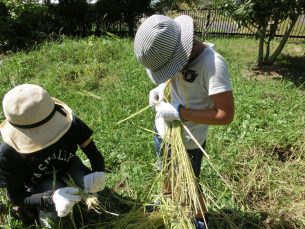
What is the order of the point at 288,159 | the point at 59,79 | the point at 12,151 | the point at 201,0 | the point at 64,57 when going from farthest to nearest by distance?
the point at 201,0, the point at 64,57, the point at 59,79, the point at 288,159, the point at 12,151

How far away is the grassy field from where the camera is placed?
107 inches

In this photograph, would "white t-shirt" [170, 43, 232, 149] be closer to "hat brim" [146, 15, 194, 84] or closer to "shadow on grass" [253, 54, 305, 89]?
"hat brim" [146, 15, 194, 84]

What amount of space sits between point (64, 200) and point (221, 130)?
198 cm

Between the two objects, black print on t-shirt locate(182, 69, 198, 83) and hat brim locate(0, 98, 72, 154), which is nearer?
black print on t-shirt locate(182, 69, 198, 83)

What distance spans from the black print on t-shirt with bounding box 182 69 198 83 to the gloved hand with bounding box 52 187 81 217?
2.97 feet

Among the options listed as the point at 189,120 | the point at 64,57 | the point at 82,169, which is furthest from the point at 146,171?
the point at 64,57

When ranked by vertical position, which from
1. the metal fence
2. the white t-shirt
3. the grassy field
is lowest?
the metal fence

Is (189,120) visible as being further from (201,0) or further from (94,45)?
(201,0)

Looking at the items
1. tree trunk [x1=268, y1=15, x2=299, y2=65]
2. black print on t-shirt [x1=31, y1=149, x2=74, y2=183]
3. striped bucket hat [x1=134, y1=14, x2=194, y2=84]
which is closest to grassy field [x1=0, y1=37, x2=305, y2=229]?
tree trunk [x1=268, y1=15, x2=299, y2=65]

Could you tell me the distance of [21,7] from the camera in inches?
322

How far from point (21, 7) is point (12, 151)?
22.9ft

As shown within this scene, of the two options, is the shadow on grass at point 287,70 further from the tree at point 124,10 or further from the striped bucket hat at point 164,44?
the tree at point 124,10

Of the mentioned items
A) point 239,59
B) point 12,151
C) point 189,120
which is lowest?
point 239,59

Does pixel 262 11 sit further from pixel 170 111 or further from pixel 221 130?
pixel 170 111
